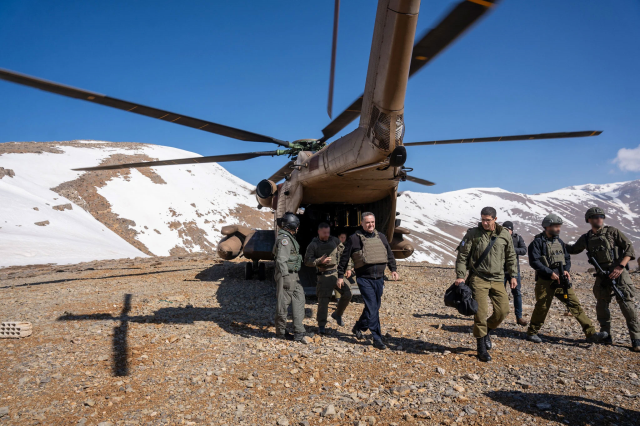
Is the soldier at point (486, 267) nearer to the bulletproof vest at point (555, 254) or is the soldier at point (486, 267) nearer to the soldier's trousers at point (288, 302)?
the bulletproof vest at point (555, 254)

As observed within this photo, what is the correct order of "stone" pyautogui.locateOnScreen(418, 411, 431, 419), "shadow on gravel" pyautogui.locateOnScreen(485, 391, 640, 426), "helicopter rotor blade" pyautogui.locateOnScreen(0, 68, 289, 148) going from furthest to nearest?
"helicopter rotor blade" pyautogui.locateOnScreen(0, 68, 289, 148), "stone" pyautogui.locateOnScreen(418, 411, 431, 419), "shadow on gravel" pyautogui.locateOnScreen(485, 391, 640, 426)

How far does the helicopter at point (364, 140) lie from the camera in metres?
3.83

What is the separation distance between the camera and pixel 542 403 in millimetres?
3283

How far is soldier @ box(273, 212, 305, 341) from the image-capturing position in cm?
533

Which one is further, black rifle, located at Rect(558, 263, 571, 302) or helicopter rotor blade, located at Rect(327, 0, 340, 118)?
helicopter rotor blade, located at Rect(327, 0, 340, 118)

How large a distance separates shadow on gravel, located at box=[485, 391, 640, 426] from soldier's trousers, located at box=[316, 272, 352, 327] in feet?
8.66

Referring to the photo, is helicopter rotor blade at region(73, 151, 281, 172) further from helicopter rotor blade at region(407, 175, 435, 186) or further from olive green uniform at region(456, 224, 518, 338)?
olive green uniform at region(456, 224, 518, 338)

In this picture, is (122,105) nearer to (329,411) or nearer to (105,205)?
(329,411)

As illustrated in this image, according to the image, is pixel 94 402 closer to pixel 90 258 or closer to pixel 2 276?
pixel 2 276

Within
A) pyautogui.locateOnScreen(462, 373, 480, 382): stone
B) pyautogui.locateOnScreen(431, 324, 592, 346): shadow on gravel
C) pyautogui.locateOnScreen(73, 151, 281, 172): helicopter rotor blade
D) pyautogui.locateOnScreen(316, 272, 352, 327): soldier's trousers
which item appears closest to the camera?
pyautogui.locateOnScreen(462, 373, 480, 382): stone

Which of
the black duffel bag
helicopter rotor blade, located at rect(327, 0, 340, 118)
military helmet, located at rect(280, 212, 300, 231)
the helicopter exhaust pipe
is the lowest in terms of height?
the black duffel bag

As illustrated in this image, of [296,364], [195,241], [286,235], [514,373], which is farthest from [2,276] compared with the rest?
[195,241]

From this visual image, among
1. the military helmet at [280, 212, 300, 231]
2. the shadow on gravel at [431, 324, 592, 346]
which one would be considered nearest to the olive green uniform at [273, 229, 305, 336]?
the military helmet at [280, 212, 300, 231]

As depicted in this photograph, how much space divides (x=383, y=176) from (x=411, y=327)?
2576 mm
